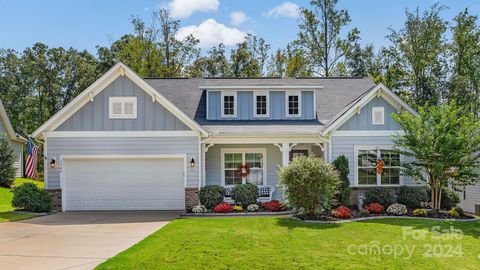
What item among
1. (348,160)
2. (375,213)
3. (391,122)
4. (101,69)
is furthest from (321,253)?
(101,69)

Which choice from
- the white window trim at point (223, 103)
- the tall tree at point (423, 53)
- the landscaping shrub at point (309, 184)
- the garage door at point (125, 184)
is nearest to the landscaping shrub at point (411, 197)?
the landscaping shrub at point (309, 184)

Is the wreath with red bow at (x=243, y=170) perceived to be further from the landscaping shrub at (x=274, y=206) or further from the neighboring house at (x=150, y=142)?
the landscaping shrub at (x=274, y=206)

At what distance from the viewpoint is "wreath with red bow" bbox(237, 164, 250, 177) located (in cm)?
1838

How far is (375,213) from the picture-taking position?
49.6 ft

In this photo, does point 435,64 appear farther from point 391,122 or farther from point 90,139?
point 90,139

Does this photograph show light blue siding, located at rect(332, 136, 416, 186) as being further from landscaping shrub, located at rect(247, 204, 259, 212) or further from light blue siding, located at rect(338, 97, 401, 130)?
landscaping shrub, located at rect(247, 204, 259, 212)

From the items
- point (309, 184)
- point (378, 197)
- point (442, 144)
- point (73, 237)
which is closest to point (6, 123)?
point (73, 237)

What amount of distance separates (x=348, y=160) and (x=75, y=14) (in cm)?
1519

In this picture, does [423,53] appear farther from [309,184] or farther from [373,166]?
[309,184]

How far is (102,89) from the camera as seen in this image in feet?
55.4

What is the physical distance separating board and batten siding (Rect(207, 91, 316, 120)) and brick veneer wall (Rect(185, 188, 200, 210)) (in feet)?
13.2

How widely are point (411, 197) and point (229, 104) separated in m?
8.53

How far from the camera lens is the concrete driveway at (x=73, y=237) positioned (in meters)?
8.70

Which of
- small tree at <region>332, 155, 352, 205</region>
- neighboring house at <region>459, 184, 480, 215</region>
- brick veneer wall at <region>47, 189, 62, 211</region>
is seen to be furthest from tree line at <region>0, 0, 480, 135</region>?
brick veneer wall at <region>47, 189, 62, 211</region>
